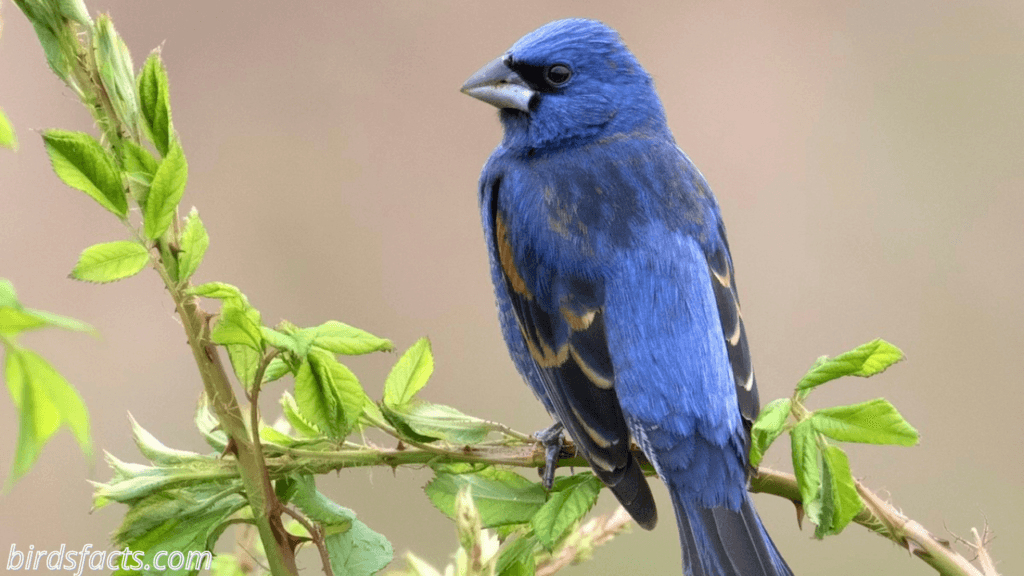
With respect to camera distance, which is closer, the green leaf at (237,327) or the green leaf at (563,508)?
the green leaf at (237,327)

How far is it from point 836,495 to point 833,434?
82 mm

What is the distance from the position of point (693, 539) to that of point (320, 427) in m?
1.30

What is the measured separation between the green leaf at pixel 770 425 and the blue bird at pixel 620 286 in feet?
2.22

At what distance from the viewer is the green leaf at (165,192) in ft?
3.87

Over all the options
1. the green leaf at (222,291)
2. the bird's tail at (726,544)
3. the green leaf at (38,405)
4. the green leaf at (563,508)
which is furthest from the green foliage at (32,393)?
the bird's tail at (726,544)

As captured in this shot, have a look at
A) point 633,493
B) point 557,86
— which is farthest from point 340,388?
point 557,86

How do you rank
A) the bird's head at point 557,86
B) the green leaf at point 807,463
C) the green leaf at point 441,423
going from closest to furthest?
the green leaf at point 807,463 → the green leaf at point 441,423 → the bird's head at point 557,86

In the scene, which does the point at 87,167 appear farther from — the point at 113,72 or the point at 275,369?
the point at 275,369

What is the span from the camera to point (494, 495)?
1503 millimetres

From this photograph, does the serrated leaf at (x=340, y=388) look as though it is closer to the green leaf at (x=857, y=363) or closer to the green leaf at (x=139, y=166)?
the green leaf at (x=139, y=166)

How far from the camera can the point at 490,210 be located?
313cm

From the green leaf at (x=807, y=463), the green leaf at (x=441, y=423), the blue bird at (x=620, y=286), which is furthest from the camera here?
the blue bird at (x=620, y=286)

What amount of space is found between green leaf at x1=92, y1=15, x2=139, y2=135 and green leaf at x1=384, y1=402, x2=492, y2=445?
1.75ft

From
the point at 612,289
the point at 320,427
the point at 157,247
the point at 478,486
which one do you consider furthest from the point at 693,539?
the point at 157,247
